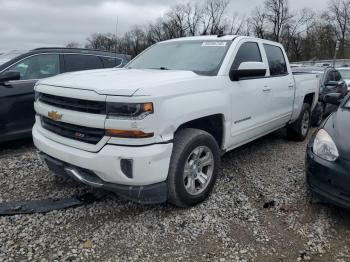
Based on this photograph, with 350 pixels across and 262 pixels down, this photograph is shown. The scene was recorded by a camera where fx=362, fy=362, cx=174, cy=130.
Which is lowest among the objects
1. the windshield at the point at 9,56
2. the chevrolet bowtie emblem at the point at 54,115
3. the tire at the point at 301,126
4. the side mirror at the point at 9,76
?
the tire at the point at 301,126

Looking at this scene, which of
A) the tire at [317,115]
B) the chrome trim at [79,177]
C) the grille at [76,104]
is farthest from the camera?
the tire at [317,115]

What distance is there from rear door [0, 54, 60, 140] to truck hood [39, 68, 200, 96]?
A: 6.05 ft

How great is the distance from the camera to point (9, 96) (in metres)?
5.48

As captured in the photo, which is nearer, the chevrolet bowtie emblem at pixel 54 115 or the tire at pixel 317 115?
the chevrolet bowtie emblem at pixel 54 115

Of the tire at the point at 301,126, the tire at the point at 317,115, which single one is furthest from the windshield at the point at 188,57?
the tire at the point at 317,115

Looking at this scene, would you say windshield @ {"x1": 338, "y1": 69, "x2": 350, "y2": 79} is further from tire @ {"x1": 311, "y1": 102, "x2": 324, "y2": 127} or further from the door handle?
the door handle

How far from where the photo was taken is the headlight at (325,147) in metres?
3.68

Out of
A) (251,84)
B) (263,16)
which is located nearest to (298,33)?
(263,16)

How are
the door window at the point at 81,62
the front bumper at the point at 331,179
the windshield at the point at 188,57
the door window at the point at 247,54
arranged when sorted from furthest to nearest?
the door window at the point at 81,62 < the door window at the point at 247,54 < the windshield at the point at 188,57 < the front bumper at the point at 331,179

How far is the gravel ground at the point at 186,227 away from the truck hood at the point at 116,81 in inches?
51.7

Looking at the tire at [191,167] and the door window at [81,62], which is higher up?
the door window at [81,62]

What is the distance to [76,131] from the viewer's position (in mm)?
3420

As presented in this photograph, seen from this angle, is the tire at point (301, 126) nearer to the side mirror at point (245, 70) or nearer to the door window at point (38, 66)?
the side mirror at point (245, 70)

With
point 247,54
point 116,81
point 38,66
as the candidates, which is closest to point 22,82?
point 38,66
